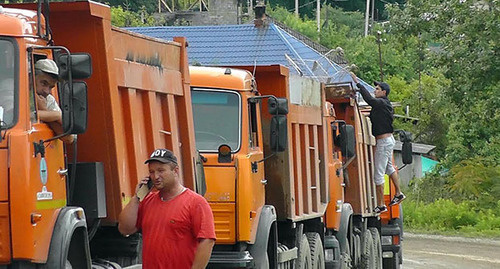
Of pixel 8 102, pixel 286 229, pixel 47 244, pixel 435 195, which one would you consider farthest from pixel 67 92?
pixel 435 195

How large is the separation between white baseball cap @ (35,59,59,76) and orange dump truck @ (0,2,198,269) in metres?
0.07

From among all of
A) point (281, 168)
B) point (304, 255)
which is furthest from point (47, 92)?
point (304, 255)

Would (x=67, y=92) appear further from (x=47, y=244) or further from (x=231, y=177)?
(x=231, y=177)

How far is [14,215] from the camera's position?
27.0ft

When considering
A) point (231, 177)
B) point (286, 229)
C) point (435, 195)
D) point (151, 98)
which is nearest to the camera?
point (151, 98)

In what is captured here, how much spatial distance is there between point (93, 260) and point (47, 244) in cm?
194

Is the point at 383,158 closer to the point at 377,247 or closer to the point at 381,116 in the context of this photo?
the point at 381,116

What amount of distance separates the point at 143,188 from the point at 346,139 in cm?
1056

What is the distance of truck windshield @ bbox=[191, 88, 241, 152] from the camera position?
13445 mm

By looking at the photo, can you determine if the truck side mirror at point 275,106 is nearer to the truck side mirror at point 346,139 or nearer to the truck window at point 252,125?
the truck window at point 252,125

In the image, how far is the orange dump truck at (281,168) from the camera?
43.5 ft

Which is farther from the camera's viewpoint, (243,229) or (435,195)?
(435,195)

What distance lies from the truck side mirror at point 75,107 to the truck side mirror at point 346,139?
1133 cm

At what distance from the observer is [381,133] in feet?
68.6
